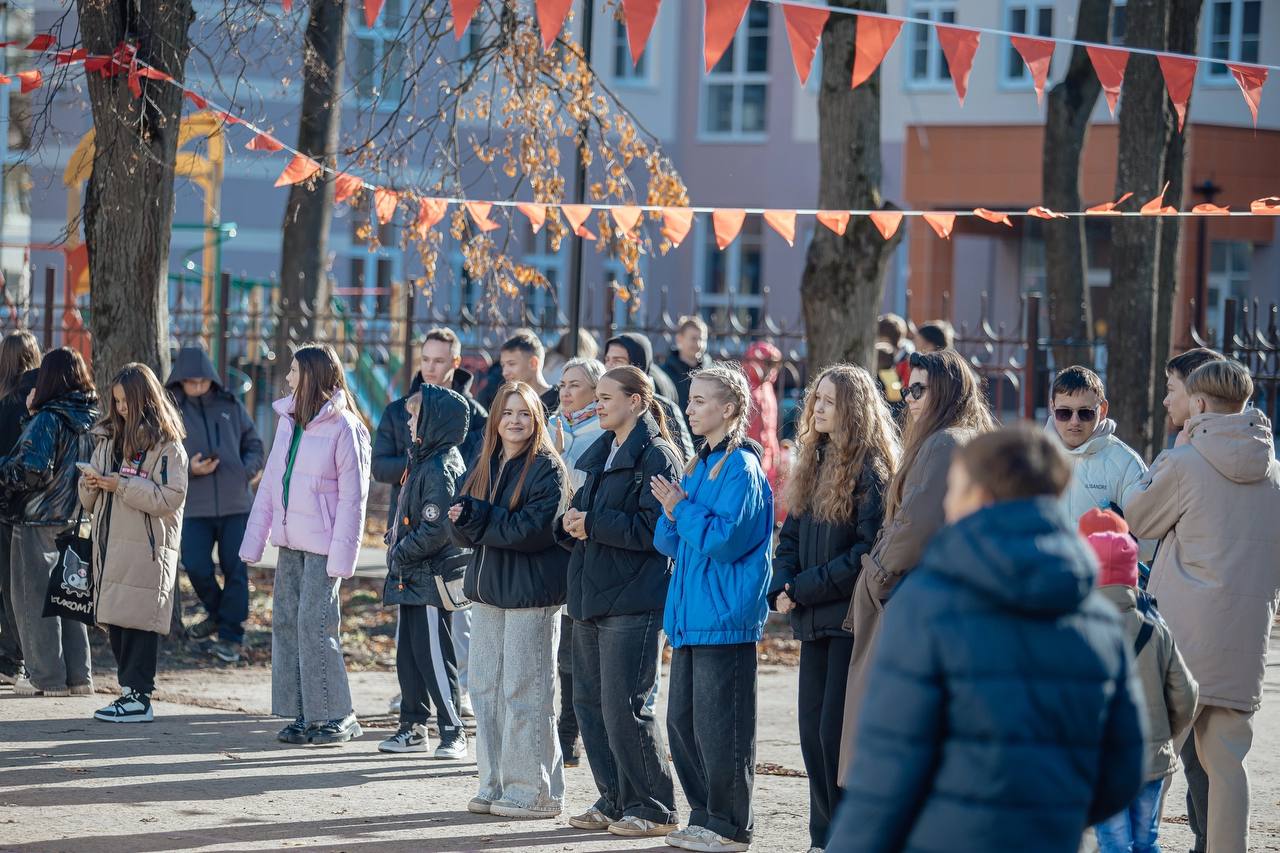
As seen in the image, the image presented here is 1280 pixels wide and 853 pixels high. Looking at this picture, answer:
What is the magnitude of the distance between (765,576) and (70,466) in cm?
441

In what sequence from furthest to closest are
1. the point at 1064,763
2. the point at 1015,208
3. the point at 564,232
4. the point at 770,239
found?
the point at 770,239
the point at 1015,208
the point at 564,232
the point at 1064,763

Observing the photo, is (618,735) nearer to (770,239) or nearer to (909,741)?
(909,741)

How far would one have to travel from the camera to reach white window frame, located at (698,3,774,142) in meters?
33.8

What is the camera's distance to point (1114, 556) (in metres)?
4.77

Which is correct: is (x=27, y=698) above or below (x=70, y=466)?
below

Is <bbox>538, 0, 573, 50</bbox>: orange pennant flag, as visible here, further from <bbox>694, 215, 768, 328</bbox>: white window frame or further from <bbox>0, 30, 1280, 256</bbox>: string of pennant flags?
<bbox>694, 215, 768, 328</bbox>: white window frame

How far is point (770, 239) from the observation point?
1313 inches

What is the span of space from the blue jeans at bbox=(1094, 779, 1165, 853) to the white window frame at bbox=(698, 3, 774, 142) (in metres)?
29.3

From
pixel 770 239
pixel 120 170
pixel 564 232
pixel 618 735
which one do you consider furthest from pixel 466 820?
pixel 770 239

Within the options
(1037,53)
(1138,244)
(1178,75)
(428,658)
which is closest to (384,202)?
(428,658)

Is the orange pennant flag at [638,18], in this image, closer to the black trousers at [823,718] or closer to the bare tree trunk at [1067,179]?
the black trousers at [823,718]

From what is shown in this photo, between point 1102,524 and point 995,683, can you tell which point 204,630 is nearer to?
point 1102,524

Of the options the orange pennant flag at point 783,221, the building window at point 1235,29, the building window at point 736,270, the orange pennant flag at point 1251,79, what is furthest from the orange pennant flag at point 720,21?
the building window at point 736,270

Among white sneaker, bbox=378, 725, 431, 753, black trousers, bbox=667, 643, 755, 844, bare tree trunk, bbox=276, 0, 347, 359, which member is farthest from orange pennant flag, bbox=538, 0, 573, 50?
bare tree trunk, bbox=276, 0, 347, 359
